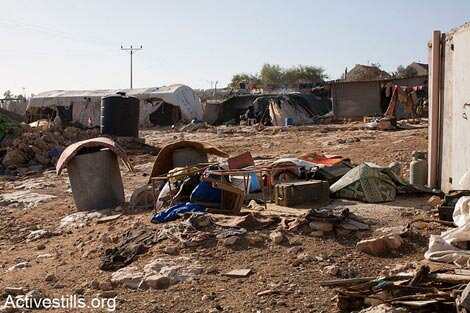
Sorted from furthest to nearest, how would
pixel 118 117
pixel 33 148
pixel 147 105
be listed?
pixel 147 105 → pixel 118 117 → pixel 33 148

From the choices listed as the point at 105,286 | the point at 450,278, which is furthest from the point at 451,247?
the point at 105,286

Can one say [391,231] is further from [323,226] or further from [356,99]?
[356,99]

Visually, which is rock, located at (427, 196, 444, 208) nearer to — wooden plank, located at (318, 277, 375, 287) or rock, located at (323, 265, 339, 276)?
rock, located at (323, 265, 339, 276)

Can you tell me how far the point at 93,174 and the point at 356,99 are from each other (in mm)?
17664

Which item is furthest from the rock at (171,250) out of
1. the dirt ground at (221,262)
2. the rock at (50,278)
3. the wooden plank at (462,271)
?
the wooden plank at (462,271)

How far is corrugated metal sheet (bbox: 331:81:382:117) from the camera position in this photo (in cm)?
2402

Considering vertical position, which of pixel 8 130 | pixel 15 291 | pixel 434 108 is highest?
pixel 434 108

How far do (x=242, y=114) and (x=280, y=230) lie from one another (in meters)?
23.0

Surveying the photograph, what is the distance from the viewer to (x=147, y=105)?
30.4m

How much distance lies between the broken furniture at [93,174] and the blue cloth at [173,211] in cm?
183

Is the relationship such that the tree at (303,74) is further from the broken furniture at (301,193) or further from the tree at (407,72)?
the broken furniture at (301,193)

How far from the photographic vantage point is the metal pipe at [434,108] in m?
7.17

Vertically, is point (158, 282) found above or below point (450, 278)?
below

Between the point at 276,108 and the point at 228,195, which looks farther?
the point at 276,108
